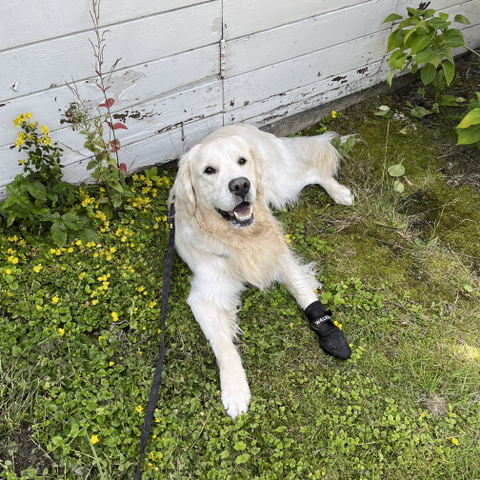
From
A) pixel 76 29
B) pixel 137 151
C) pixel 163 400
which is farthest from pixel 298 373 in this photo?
pixel 76 29

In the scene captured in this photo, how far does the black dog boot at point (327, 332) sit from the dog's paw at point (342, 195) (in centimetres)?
104

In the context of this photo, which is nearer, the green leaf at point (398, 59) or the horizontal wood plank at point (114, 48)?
the horizontal wood plank at point (114, 48)

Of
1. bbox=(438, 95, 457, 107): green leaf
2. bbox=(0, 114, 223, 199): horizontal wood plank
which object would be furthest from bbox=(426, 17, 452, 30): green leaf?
bbox=(0, 114, 223, 199): horizontal wood plank

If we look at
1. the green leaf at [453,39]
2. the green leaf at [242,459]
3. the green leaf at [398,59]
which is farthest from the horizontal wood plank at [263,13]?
the green leaf at [242,459]

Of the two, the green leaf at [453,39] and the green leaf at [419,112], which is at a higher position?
the green leaf at [453,39]

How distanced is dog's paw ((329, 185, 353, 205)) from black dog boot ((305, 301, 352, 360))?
104cm

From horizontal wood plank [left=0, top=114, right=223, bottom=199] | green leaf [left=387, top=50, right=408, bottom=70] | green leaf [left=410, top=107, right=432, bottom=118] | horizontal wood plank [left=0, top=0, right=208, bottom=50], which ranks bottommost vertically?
green leaf [left=410, top=107, right=432, bottom=118]

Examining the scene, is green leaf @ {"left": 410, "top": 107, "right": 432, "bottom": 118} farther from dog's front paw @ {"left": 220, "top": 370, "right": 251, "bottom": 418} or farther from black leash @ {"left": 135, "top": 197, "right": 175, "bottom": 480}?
dog's front paw @ {"left": 220, "top": 370, "right": 251, "bottom": 418}

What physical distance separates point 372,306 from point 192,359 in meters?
1.23

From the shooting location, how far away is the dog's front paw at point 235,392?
2.05 meters

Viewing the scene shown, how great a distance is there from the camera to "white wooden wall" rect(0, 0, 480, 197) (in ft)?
7.26

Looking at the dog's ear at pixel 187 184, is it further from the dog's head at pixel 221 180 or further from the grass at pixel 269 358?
the grass at pixel 269 358

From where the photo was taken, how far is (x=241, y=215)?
2174 mm

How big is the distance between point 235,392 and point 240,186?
113 centimetres
